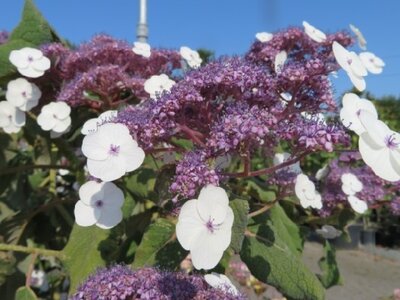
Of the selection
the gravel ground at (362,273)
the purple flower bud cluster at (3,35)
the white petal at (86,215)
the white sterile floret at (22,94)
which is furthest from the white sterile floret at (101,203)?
the gravel ground at (362,273)

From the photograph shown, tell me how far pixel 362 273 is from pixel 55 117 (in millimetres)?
4437

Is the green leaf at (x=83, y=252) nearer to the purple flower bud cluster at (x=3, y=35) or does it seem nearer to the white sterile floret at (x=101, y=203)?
the white sterile floret at (x=101, y=203)

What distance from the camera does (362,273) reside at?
16.5 ft

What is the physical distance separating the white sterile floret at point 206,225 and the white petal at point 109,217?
0.19m

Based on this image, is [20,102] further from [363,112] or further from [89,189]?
[363,112]

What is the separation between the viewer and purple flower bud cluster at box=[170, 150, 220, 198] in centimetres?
66

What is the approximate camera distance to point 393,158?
2.24ft

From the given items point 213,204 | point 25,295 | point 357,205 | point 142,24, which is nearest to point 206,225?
point 213,204

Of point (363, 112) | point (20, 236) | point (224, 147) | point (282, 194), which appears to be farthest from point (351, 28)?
point (20, 236)

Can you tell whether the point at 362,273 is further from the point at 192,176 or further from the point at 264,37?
the point at 192,176

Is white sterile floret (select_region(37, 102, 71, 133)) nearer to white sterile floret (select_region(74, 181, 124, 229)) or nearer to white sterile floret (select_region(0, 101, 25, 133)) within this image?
white sterile floret (select_region(0, 101, 25, 133))

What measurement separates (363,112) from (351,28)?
0.54 metres

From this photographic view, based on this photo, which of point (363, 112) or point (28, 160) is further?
point (28, 160)

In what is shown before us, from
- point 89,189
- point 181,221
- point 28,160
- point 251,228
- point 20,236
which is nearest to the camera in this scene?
point 181,221
